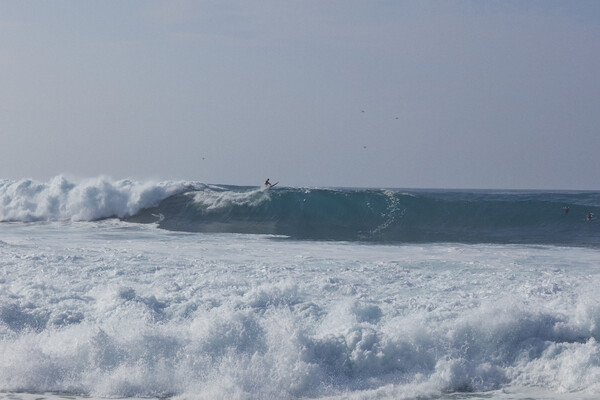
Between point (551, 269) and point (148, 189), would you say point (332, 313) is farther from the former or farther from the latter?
point (148, 189)

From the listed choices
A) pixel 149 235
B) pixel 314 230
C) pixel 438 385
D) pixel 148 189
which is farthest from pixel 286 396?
pixel 148 189

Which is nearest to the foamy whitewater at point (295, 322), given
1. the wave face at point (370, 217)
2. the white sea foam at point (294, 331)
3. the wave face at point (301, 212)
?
the white sea foam at point (294, 331)

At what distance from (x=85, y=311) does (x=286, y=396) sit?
299 centimetres

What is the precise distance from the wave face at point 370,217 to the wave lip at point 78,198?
0.77 meters

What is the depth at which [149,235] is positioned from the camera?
629 inches

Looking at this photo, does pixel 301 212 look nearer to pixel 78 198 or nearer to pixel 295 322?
pixel 78 198

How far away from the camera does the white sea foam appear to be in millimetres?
6164

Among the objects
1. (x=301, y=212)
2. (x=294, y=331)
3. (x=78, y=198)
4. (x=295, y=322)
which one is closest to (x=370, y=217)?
(x=301, y=212)

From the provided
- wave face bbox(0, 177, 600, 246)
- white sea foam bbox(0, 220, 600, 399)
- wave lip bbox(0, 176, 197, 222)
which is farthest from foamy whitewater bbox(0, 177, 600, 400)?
wave lip bbox(0, 176, 197, 222)

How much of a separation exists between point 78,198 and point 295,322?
18.6 m

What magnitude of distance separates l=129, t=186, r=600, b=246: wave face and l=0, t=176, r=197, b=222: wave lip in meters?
0.77

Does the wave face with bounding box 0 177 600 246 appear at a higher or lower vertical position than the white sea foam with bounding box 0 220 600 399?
higher

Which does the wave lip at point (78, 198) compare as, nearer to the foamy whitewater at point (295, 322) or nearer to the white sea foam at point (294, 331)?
the foamy whitewater at point (295, 322)

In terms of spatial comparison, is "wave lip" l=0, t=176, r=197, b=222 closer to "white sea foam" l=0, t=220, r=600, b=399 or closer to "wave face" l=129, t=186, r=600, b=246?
"wave face" l=129, t=186, r=600, b=246
